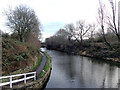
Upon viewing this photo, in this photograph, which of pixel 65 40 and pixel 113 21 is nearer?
pixel 113 21

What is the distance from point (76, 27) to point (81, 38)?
21.5ft

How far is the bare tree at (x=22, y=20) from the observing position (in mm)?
19031

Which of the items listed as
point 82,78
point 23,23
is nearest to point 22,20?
point 23,23

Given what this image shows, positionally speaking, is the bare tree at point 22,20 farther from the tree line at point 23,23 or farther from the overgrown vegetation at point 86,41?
the overgrown vegetation at point 86,41

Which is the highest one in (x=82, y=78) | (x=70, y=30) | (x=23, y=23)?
(x=70, y=30)

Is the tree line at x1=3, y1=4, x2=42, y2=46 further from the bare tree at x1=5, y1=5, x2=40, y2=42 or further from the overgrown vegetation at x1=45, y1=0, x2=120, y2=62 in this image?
the overgrown vegetation at x1=45, y1=0, x2=120, y2=62

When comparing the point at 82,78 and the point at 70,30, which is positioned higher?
the point at 70,30

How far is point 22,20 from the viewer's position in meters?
19.9

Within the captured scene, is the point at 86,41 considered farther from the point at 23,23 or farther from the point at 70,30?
the point at 23,23

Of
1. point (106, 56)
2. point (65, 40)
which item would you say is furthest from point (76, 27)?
A: point (106, 56)

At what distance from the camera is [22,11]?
779 inches

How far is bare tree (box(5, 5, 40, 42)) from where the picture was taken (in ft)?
62.4

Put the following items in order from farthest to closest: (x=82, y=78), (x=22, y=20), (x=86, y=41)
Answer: (x=86, y=41), (x=22, y=20), (x=82, y=78)

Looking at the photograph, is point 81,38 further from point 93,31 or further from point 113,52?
point 113,52
